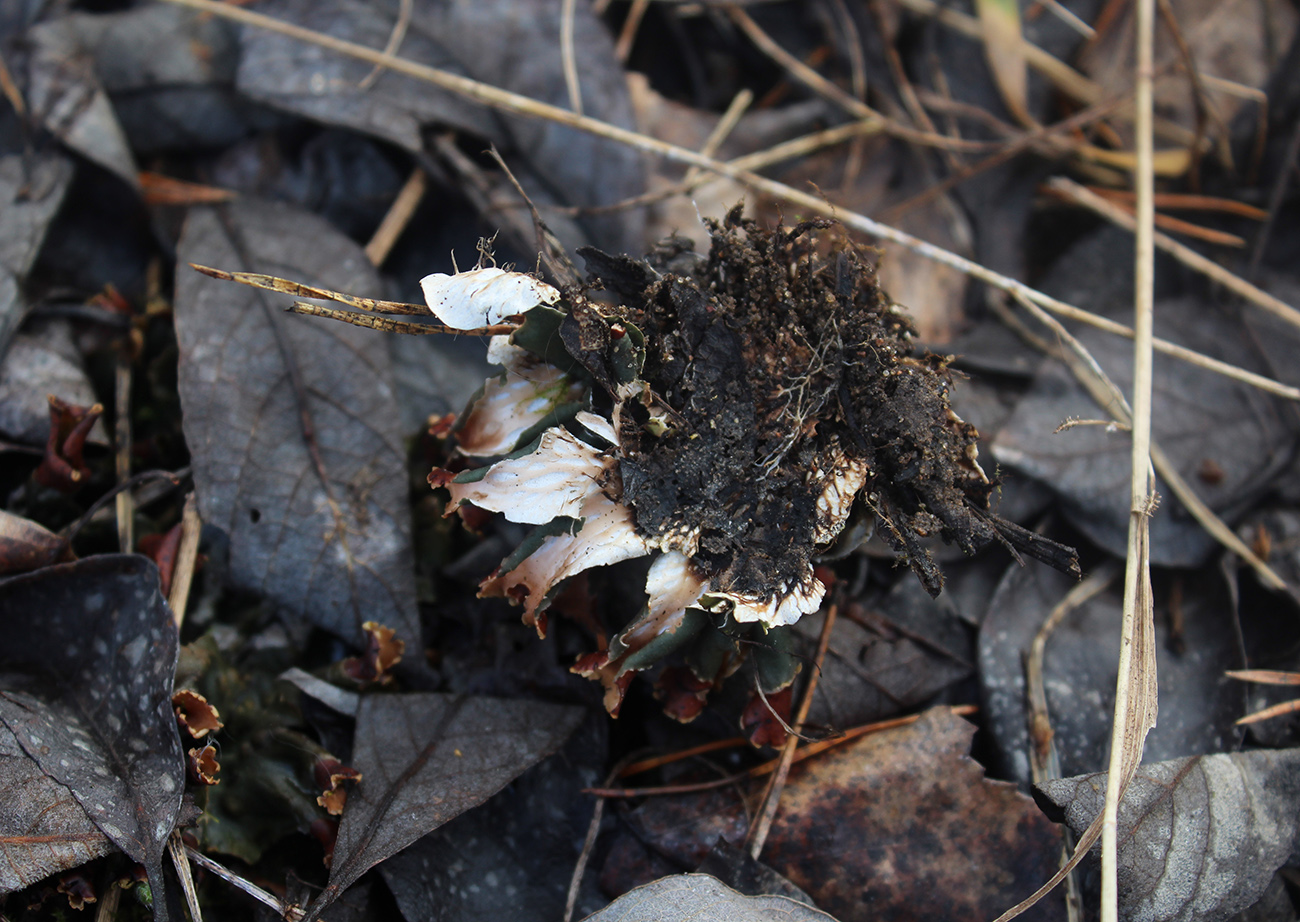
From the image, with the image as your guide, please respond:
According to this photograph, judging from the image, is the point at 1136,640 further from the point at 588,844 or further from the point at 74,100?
the point at 74,100

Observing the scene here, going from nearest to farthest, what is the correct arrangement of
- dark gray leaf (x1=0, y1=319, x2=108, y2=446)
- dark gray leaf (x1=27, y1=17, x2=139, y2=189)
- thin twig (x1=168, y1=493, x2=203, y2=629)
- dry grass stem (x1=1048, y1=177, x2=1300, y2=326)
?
thin twig (x1=168, y1=493, x2=203, y2=629) → dark gray leaf (x1=0, y1=319, x2=108, y2=446) → dark gray leaf (x1=27, y1=17, x2=139, y2=189) → dry grass stem (x1=1048, y1=177, x2=1300, y2=326)

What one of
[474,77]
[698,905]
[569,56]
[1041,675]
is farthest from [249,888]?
[569,56]

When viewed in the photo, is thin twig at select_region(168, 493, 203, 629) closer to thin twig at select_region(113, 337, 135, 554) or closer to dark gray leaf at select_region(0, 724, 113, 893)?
thin twig at select_region(113, 337, 135, 554)

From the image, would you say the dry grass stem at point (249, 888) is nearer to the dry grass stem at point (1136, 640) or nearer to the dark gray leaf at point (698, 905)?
the dark gray leaf at point (698, 905)

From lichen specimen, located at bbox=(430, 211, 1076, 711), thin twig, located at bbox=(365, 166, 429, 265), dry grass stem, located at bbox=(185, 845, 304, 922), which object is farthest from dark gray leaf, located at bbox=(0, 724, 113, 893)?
thin twig, located at bbox=(365, 166, 429, 265)

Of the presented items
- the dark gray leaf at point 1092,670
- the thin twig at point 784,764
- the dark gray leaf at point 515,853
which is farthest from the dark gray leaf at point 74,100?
the dark gray leaf at point 1092,670

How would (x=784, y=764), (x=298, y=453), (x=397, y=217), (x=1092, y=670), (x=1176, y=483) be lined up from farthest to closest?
1. (x=397, y=217)
2. (x=1176, y=483)
3. (x=1092, y=670)
4. (x=298, y=453)
5. (x=784, y=764)

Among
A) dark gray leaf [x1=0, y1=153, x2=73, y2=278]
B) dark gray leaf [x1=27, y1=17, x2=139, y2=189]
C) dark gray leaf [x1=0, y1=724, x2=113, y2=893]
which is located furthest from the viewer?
dark gray leaf [x1=27, y1=17, x2=139, y2=189]
